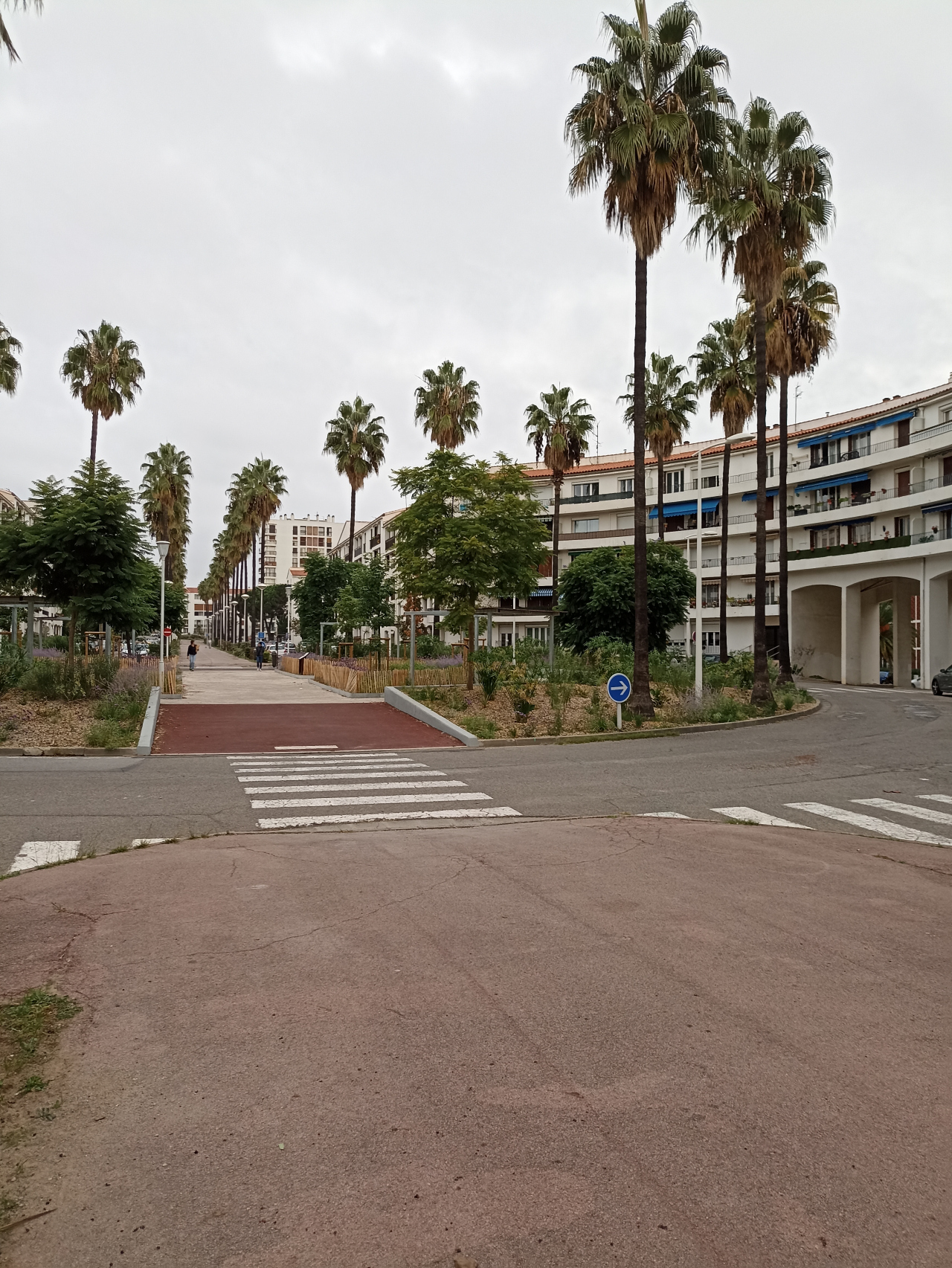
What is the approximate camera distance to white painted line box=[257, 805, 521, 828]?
382 inches

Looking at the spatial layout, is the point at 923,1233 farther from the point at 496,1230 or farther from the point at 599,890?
the point at 599,890

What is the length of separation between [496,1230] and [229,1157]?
98 centimetres

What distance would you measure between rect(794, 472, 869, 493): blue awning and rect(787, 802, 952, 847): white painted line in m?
Result: 44.5

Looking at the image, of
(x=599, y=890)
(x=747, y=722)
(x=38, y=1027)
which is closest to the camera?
(x=38, y=1027)

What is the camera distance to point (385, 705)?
84.0 feet

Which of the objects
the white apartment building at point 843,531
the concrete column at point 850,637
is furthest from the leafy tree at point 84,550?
the concrete column at point 850,637

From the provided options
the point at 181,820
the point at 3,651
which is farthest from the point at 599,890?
the point at 3,651

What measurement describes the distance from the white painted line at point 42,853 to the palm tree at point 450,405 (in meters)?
40.2

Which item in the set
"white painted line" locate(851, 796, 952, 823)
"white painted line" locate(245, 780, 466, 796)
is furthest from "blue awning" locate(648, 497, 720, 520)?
"white painted line" locate(245, 780, 466, 796)

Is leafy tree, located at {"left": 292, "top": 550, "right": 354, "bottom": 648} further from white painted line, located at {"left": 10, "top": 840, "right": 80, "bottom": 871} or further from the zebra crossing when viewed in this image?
white painted line, located at {"left": 10, "top": 840, "right": 80, "bottom": 871}

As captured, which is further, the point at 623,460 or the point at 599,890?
the point at 623,460

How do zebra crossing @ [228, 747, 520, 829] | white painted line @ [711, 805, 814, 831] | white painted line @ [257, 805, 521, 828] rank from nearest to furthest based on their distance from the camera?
white painted line @ [257, 805, 521, 828], white painted line @ [711, 805, 814, 831], zebra crossing @ [228, 747, 520, 829]

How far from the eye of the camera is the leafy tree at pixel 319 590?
61.8m

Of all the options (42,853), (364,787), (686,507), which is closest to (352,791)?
(364,787)
